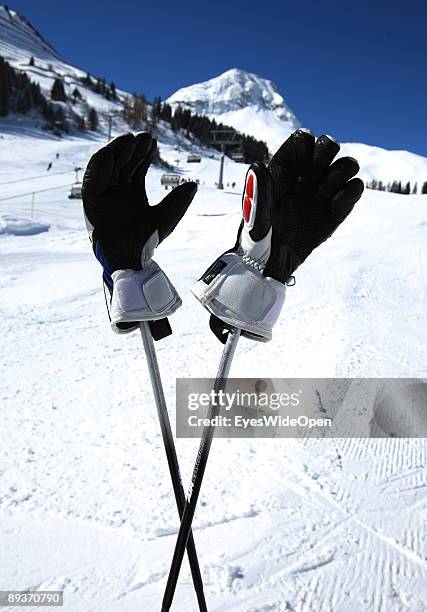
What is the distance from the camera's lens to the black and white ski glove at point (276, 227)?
159 cm

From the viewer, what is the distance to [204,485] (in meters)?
2.70

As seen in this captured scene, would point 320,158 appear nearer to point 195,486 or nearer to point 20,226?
point 195,486

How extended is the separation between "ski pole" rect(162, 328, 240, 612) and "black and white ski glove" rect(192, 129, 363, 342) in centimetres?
13

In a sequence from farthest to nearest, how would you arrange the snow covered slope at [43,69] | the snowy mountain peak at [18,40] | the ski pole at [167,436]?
1. the snowy mountain peak at [18,40]
2. the snow covered slope at [43,69]
3. the ski pole at [167,436]

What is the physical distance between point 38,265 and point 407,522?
8433 millimetres

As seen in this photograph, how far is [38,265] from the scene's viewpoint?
9.16 meters

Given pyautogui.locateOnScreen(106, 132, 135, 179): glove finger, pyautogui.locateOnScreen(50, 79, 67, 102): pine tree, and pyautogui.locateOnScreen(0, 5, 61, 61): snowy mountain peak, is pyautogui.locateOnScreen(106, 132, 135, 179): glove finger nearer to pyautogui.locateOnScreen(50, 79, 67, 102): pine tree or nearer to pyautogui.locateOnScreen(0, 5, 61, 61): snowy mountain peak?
pyautogui.locateOnScreen(50, 79, 67, 102): pine tree

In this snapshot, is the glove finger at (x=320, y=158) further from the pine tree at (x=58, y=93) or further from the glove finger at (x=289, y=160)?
the pine tree at (x=58, y=93)

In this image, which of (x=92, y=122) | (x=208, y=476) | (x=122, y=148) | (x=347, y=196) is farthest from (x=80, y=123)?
(x=347, y=196)

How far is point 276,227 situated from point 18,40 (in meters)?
160

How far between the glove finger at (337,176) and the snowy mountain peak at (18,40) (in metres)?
122

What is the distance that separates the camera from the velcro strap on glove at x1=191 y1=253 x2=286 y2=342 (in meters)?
1.61

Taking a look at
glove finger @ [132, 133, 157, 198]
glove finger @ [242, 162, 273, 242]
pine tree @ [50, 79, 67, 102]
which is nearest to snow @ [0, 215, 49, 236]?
glove finger @ [132, 133, 157, 198]

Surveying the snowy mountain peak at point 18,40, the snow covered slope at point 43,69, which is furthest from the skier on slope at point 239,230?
the snowy mountain peak at point 18,40
